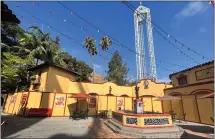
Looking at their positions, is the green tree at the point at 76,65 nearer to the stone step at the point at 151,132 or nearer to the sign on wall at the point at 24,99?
the sign on wall at the point at 24,99

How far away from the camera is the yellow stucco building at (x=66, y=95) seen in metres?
16.5

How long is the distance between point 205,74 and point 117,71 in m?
32.1

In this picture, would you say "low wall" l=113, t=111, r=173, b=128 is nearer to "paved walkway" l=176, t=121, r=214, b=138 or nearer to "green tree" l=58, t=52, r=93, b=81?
"paved walkway" l=176, t=121, r=214, b=138

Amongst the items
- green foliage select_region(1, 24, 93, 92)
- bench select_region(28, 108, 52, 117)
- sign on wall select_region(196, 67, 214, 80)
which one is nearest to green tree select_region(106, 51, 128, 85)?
green foliage select_region(1, 24, 93, 92)

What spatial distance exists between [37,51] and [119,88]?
15806 mm

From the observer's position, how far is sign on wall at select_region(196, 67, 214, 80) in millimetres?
17428

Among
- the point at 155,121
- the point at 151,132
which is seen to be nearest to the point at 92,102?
the point at 155,121

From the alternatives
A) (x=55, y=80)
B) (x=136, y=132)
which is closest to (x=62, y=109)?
(x=55, y=80)

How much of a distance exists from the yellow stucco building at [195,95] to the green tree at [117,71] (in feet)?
84.8

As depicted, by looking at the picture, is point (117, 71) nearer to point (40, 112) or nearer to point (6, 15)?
point (40, 112)

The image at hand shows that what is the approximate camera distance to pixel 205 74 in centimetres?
1825

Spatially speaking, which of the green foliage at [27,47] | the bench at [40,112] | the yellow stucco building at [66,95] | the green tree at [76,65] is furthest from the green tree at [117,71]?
the bench at [40,112]

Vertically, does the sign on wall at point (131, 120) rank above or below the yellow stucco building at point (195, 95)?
below

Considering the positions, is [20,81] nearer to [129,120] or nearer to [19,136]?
[19,136]
